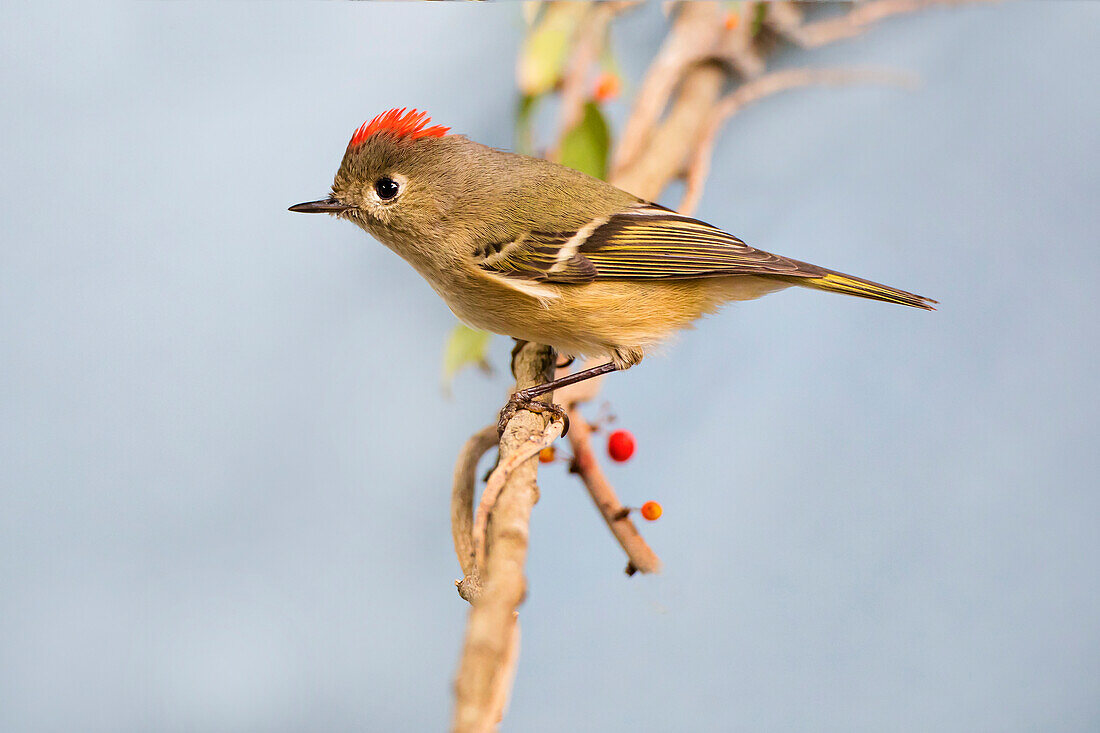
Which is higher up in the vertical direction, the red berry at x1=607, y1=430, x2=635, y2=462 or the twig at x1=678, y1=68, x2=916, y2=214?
the twig at x1=678, y1=68, x2=916, y2=214

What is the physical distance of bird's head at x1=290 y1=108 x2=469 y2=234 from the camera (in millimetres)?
1284

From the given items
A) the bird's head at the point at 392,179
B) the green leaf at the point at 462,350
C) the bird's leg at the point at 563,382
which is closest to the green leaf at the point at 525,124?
the green leaf at the point at 462,350

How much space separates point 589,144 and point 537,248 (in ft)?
1.57

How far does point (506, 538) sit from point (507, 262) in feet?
1.76

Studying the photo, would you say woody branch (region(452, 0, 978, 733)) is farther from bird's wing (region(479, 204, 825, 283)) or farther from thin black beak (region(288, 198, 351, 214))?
thin black beak (region(288, 198, 351, 214))

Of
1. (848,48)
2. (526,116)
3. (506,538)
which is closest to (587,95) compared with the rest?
(526,116)

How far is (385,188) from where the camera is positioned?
1301 millimetres

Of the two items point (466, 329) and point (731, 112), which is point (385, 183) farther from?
point (731, 112)

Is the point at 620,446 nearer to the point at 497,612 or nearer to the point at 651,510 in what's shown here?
the point at 651,510

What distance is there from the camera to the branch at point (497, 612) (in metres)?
0.68

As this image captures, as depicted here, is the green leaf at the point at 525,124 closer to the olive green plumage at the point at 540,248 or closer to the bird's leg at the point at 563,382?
the olive green plumage at the point at 540,248

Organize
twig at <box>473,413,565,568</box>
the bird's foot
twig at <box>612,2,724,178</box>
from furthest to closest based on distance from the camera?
twig at <box>612,2,724,178</box>
the bird's foot
twig at <box>473,413,565,568</box>

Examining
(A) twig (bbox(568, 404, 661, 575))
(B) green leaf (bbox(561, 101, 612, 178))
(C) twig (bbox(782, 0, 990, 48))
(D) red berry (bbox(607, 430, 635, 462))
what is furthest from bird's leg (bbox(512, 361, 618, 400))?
(C) twig (bbox(782, 0, 990, 48))

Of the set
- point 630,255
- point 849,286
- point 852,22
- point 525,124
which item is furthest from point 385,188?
point 852,22
